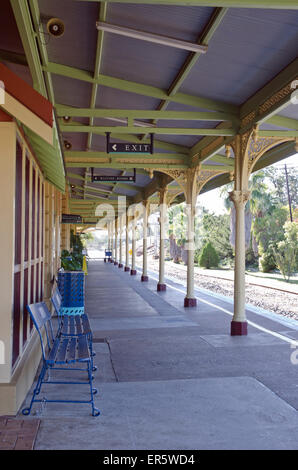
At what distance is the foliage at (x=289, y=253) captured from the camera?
82.7 feet

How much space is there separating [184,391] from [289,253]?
21.6 metres

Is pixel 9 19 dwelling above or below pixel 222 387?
above

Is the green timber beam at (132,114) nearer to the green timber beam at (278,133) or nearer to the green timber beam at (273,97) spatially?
the green timber beam at (273,97)

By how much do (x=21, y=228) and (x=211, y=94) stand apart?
3.99 metres

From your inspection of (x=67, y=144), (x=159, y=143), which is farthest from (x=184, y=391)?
(x=67, y=144)

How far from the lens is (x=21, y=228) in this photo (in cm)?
478

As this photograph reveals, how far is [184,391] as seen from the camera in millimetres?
4883

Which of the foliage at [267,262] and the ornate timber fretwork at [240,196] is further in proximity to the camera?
the foliage at [267,262]

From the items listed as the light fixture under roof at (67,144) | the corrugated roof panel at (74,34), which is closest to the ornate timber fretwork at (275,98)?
the corrugated roof panel at (74,34)

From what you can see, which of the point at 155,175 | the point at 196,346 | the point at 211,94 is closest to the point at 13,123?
the point at 211,94

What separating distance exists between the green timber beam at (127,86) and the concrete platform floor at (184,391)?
3.85m

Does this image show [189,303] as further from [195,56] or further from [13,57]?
[13,57]

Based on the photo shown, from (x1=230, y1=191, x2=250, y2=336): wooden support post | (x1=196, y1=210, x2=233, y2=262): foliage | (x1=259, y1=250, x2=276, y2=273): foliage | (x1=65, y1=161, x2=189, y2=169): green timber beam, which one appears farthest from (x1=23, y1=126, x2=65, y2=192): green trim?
(x1=196, y1=210, x2=233, y2=262): foliage
